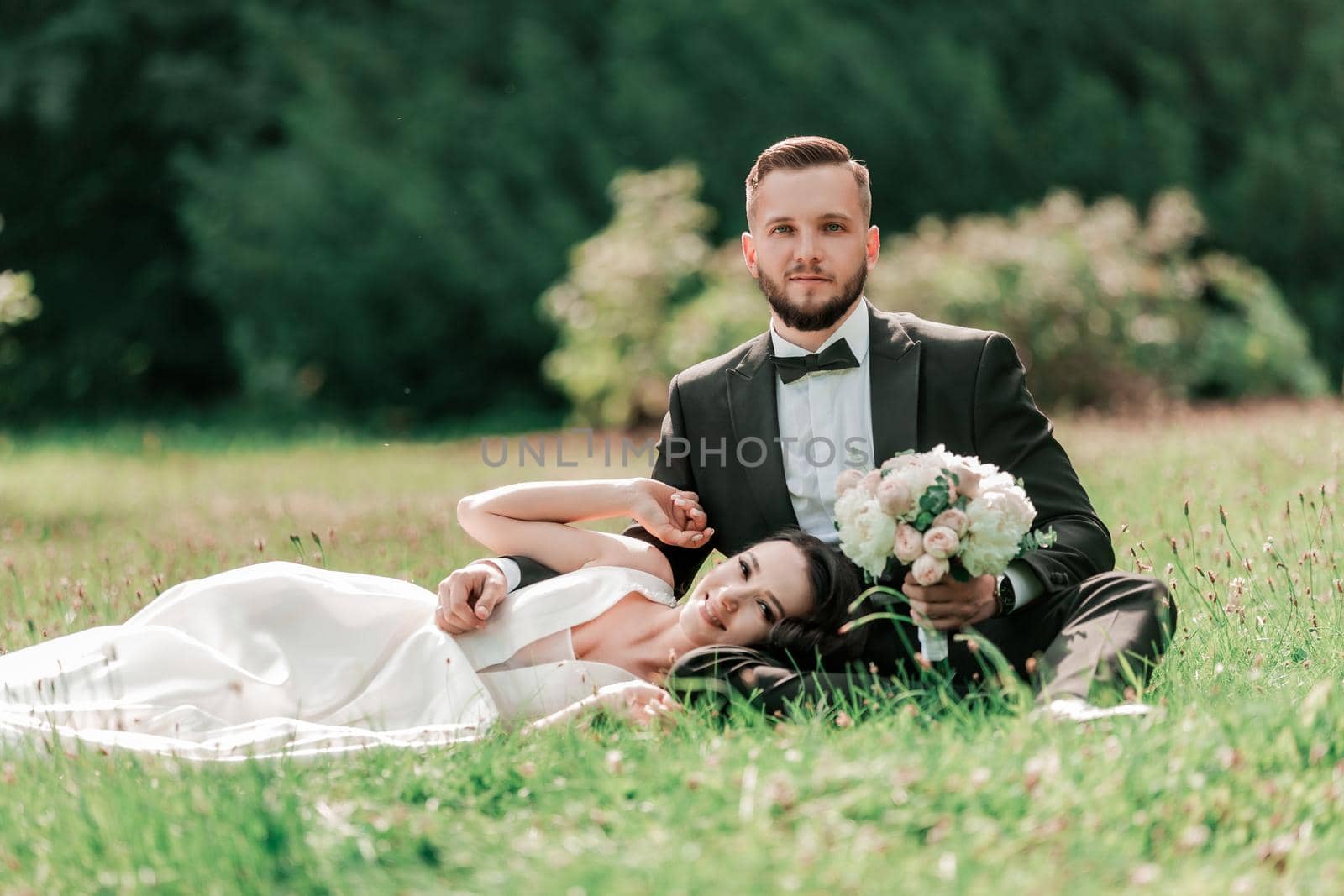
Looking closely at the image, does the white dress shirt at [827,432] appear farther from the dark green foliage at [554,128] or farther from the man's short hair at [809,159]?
the dark green foliage at [554,128]

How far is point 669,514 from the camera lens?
Result: 4.11 metres

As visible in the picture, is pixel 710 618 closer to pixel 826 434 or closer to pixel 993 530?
pixel 826 434

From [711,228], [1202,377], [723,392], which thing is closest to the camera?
[723,392]

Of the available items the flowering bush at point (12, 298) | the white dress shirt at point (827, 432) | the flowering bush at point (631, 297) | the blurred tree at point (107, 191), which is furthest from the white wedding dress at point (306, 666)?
the blurred tree at point (107, 191)

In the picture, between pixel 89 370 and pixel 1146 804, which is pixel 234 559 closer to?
pixel 1146 804

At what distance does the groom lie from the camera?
11.9 feet

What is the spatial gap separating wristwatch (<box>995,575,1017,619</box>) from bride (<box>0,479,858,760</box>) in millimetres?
405

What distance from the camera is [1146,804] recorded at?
2.60 meters

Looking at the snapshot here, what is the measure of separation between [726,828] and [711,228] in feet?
39.4

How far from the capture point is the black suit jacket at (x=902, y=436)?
379cm

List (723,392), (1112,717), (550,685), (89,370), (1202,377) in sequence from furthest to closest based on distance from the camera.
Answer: (89,370), (1202,377), (723,392), (550,685), (1112,717)

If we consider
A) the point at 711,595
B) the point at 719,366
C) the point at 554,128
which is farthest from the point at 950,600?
the point at 554,128

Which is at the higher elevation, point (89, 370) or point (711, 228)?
point (711, 228)

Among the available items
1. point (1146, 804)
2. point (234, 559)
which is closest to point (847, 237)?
point (1146, 804)
